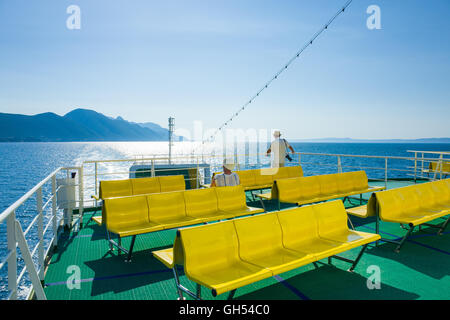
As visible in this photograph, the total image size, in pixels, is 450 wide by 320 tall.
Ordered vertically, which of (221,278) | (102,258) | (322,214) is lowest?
(102,258)

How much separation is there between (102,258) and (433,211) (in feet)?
15.5

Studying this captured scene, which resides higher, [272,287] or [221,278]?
[221,278]

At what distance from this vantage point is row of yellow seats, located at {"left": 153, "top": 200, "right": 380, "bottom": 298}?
2.65m

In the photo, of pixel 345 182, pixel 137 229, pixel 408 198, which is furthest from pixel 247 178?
pixel 137 229

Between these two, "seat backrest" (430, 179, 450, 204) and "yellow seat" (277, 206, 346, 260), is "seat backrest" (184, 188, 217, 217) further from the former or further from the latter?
"seat backrest" (430, 179, 450, 204)

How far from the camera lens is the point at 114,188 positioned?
6078mm

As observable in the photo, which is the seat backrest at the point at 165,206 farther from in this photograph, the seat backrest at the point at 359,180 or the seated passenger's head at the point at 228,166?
the seat backrest at the point at 359,180

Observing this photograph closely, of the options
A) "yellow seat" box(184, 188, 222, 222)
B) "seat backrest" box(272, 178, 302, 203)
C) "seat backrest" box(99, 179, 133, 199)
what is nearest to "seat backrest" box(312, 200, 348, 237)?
"yellow seat" box(184, 188, 222, 222)

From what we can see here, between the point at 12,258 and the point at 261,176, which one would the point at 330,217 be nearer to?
the point at 12,258

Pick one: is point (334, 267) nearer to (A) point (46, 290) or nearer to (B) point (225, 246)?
(B) point (225, 246)
